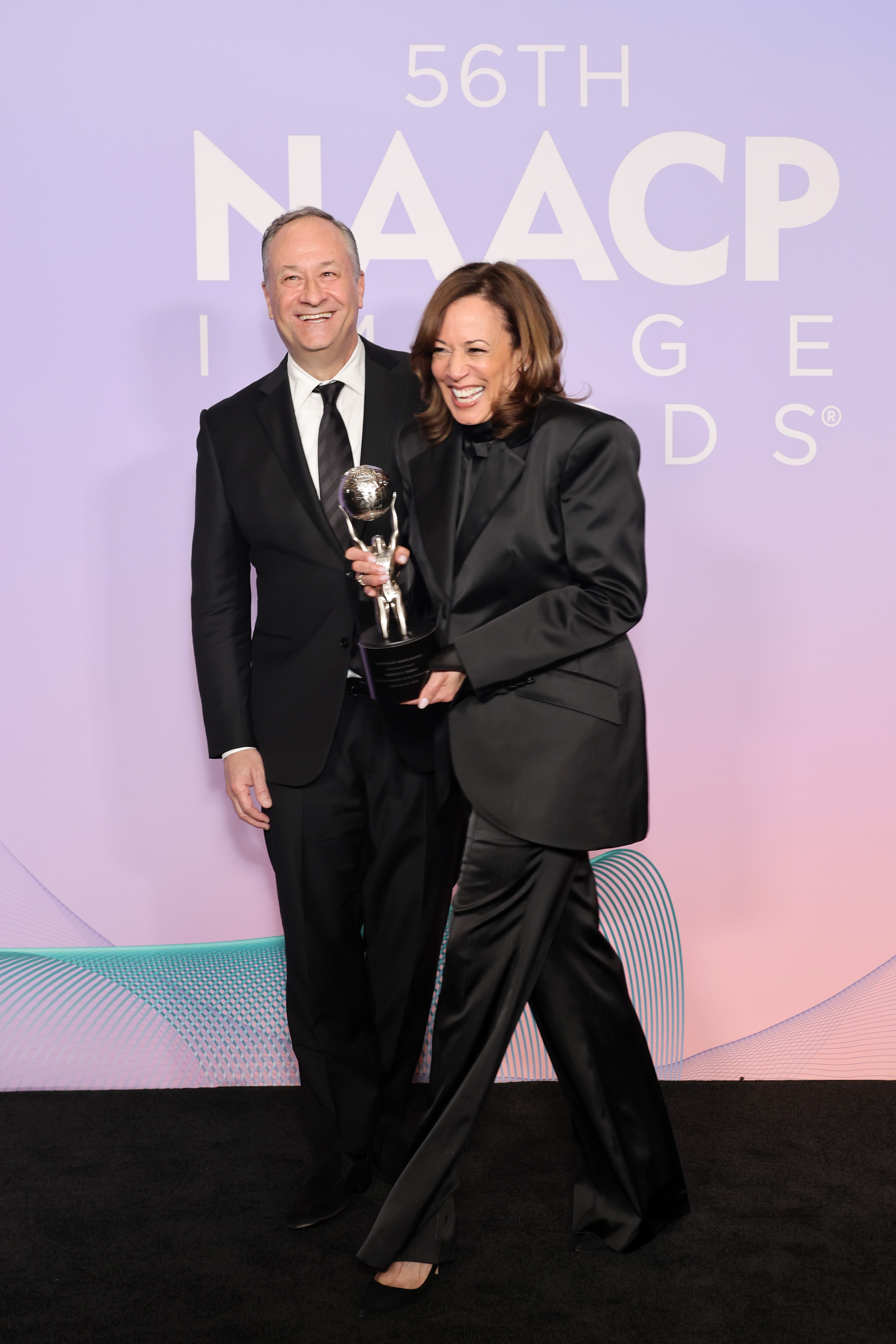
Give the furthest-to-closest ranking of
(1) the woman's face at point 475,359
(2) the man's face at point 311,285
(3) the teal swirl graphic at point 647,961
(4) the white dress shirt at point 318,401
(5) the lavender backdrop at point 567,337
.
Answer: (3) the teal swirl graphic at point 647,961, (5) the lavender backdrop at point 567,337, (4) the white dress shirt at point 318,401, (2) the man's face at point 311,285, (1) the woman's face at point 475,359

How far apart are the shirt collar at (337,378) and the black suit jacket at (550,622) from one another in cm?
47

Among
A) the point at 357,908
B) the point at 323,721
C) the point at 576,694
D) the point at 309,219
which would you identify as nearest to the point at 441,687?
the point at 576,694

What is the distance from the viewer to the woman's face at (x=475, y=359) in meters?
2.20

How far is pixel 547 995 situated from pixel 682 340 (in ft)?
6.10

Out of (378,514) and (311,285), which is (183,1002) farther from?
(311,285)

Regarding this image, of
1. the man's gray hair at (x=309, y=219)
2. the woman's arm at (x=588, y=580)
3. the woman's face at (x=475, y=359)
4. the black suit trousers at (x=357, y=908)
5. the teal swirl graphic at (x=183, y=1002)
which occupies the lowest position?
the teal swirl graphic at (x=183, y=1002)

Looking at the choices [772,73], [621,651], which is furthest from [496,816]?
[772,73]

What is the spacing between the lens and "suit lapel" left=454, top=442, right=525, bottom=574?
227 cm

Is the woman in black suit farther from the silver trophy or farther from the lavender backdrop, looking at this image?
the lavender backdrop

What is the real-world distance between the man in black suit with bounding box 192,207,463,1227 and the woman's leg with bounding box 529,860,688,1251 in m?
0.46

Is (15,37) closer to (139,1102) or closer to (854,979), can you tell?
(139,1102)

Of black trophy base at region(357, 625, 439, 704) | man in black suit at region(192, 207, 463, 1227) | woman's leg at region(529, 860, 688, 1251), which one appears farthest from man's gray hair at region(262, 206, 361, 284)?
woman's leg at region(529, 860, 688, 1251)

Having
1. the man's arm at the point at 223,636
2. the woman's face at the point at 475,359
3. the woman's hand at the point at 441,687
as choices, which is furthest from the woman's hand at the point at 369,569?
the man's arm at the point at 223,636

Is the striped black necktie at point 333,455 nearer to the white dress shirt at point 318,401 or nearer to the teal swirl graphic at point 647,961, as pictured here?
the white dress shirt at point 318,401
